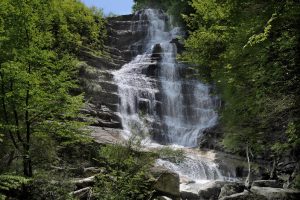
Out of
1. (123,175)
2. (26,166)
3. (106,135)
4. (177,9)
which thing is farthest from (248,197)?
(177,9)

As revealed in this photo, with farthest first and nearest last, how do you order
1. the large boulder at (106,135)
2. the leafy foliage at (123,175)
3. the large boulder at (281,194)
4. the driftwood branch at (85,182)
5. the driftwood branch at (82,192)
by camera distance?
the large boulder at (106,135) → the driftwood branch at (85,182) → the driftwood branch at (82,192) → the large boulder at (281,194) → the leafy foliage at (123,175)

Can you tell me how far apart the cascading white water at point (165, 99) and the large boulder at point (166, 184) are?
9.42 meters

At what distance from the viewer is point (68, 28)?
30672 millimetres

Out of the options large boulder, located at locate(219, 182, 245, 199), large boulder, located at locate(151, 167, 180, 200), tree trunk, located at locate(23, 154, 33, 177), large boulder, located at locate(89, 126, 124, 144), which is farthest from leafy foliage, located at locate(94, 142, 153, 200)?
large boulder, located at locate(89, 126, 124, 144)

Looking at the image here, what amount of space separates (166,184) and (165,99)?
50.8ft

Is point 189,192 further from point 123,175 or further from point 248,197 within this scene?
point 123,175

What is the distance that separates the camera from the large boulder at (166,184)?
1242cm

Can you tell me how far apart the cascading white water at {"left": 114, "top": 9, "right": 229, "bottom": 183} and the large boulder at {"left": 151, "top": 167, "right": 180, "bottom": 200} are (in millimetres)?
9418

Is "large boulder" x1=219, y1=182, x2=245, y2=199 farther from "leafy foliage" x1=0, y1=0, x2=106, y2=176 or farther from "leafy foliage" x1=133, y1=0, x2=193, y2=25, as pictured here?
"leafy foliage" x1=133, y1=0, x2=193, y2=25

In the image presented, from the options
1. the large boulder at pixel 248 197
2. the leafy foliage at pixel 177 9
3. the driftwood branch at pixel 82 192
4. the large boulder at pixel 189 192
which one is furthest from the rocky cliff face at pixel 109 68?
the large boulder at pixel 248 197

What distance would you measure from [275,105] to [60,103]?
18.2 feet

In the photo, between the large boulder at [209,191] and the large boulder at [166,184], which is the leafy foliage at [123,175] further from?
the large boulder at [209,191]

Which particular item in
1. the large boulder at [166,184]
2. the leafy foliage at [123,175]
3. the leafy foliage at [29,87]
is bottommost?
the large boulder at [166,184]

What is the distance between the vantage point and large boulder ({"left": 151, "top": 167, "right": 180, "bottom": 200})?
12422 millimetres
